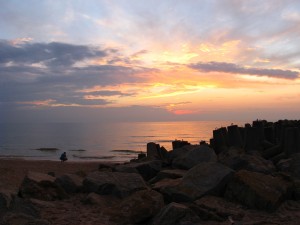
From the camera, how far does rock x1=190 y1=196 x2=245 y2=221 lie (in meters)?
6.43

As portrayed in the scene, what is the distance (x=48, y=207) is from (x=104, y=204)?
3.74 ft

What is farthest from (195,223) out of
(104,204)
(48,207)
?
(48,207)

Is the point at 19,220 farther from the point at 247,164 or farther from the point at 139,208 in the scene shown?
the point at 247,164

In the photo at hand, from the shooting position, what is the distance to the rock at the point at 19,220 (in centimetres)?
548

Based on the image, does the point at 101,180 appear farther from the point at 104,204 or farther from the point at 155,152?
the point at 155,152

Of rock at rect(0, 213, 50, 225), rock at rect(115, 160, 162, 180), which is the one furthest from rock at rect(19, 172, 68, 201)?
rock at rect(115, 160, 162, 180)

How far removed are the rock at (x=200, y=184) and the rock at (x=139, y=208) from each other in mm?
672

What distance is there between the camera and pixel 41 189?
8.04 metres

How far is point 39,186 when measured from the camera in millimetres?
8086

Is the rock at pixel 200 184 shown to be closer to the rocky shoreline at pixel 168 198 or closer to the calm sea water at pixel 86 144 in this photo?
the rocky shoreline at pixel 168 198

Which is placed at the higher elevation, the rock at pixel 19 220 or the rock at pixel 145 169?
the rock at pixel 145 169

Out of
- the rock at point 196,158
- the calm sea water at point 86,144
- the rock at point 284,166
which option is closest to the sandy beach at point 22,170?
the rock at point 196,158

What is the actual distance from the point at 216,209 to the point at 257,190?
96cm

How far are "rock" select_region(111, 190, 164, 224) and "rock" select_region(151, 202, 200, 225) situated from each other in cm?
37
